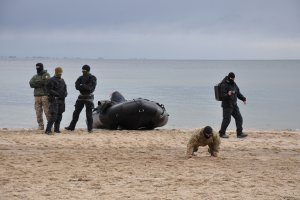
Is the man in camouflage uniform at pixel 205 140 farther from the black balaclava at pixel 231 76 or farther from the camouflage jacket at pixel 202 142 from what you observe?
the black balaclava at pixel 231 76

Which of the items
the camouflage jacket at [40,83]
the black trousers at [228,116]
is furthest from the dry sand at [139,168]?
the camouflage jacket at [40,83]

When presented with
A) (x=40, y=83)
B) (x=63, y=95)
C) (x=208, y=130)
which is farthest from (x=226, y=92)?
(x=40, y=83)

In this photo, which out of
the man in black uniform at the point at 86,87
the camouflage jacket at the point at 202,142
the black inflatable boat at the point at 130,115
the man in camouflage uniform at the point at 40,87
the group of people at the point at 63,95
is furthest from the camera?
the black inflatable boat at the point at 130,115

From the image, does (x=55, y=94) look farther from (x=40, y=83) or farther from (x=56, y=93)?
(x=40, y=83)

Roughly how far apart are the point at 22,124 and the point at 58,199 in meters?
20.2

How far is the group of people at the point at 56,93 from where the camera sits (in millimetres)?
16297

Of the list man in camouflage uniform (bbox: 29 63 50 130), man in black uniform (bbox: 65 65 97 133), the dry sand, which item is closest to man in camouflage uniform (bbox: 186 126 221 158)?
the dry sand

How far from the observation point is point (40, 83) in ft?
55.4

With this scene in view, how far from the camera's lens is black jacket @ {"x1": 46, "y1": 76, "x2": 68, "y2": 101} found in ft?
53.3

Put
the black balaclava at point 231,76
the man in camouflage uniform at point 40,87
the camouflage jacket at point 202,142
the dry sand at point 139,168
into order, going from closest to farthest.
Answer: the dry sand at point 139,168, the camouflage jacket at point 202,142, the black balaclava at point 231,76, the man in camouflage uniform at point 40,87

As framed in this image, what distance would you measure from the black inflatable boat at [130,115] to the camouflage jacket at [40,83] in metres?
2.52

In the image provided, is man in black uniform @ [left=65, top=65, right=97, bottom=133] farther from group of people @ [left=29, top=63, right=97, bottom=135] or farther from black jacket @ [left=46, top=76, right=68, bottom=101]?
black jacket @ [left=46, top=76, right=68, bottom=101]

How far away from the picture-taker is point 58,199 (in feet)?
30.1

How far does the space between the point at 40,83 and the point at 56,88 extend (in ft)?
2.46
